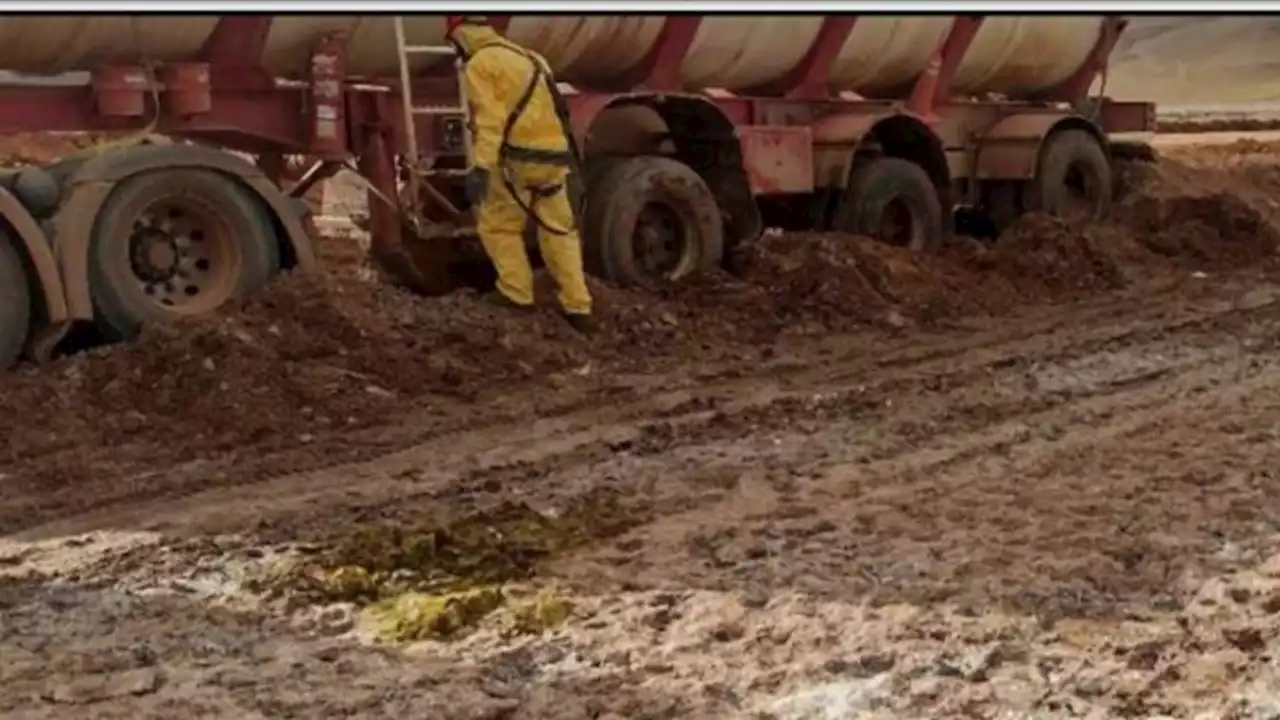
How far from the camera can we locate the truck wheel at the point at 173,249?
738 centimetres

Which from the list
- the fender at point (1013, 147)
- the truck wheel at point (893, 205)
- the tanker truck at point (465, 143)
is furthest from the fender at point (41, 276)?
the fender at point (1013, 147)

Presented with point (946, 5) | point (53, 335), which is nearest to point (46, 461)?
point (53, 335)

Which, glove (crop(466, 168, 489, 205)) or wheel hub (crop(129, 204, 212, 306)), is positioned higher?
glove (crop(466, 168, 489, 205))

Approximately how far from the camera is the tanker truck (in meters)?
7.42

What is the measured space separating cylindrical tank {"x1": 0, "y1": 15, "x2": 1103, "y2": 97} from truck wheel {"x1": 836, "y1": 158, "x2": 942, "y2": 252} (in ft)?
2.24

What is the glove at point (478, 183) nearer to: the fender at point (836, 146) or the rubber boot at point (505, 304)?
the rubber boot at point (505, 304)

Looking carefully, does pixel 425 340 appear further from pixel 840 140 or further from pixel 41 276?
pixel 840 140

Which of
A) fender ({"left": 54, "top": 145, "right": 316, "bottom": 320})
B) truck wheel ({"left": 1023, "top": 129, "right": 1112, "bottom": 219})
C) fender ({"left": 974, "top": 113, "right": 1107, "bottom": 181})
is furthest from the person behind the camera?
truck wheel ({"left": 1023, "top": 129, "right": 1112, "bottom": 219})

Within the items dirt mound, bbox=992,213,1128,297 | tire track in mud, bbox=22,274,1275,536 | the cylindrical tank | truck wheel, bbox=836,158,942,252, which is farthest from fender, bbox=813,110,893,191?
tire track in mud, bbox=22,274,1275,536

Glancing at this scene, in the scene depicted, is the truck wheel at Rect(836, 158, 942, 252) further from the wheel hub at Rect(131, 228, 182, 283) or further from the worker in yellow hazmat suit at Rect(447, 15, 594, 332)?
the wheel hub at Rect(131, 228, 182, 283)

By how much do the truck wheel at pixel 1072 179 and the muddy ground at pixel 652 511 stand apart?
2.87m

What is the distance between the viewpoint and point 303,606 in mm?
4707

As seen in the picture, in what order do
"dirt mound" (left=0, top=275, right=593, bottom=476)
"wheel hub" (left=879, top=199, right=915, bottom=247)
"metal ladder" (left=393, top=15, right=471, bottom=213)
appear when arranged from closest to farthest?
1. "dirt mound" (left=0, top=275, right=593, bottom=476)
2. "metal ladder" (left=393, top=15, right=471, bottom=213)
3. "wheel hub" (left=879, top=199, right=915, bottom=247)

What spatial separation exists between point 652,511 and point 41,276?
3.05 metres
